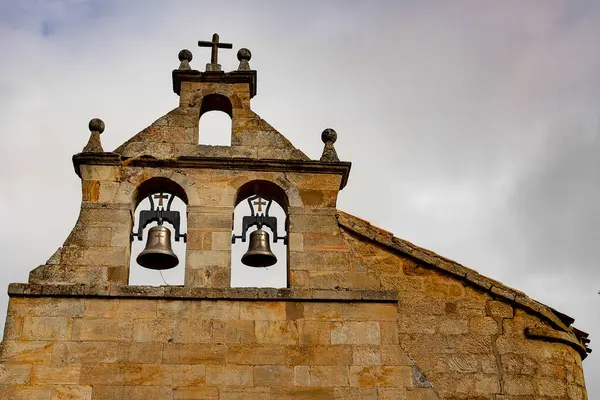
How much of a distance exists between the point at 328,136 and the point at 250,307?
7.91 feet

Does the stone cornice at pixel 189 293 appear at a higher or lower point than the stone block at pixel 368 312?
higher

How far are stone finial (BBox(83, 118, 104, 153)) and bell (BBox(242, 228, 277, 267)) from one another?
1.99 metres

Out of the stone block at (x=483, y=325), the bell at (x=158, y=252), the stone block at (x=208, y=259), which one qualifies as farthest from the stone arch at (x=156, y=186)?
the stone block at (x=483, y=325)

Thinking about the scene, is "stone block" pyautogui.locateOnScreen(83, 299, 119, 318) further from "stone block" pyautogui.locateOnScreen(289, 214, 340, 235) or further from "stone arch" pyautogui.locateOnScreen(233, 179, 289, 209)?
"stone block" pyautogui.locateOnScreen(289, 214, 340, 235)

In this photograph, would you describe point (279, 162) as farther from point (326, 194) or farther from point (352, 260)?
point (352, 260)

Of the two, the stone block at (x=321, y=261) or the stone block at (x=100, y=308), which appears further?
the stone block at (x=321, y=261)

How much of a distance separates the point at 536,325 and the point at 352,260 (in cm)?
225

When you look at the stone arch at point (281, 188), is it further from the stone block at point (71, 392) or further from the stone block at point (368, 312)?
the stone block at point (71, 392)

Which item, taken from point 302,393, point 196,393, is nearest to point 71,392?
point 196,393

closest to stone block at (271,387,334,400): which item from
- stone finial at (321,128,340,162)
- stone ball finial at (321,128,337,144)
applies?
stone finial at (321,128,340,162)

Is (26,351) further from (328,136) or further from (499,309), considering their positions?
(499,309)

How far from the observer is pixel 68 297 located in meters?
10.3

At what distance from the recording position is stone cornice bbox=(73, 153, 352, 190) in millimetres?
11164

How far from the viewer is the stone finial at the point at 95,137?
1127 centimetres
